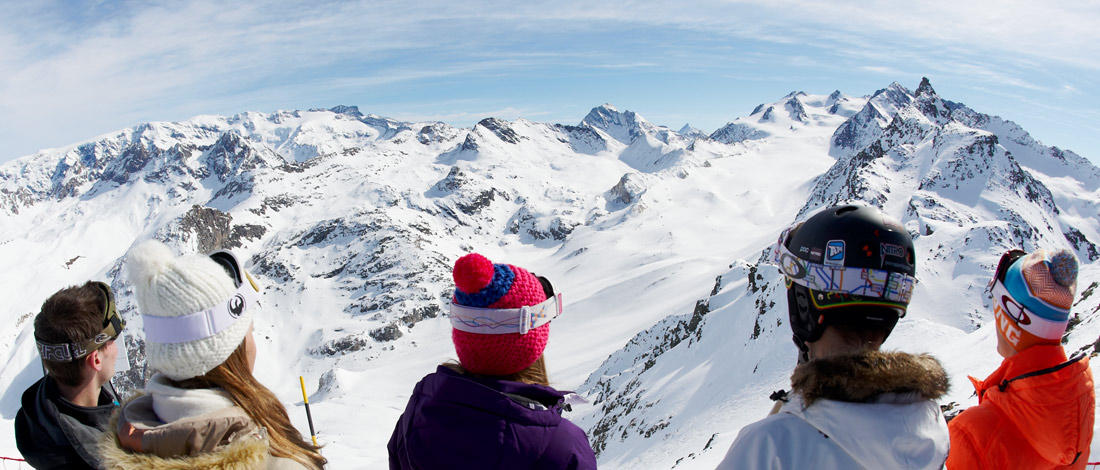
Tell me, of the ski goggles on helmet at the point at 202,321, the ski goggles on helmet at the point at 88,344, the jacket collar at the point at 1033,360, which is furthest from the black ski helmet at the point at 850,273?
the ski goggles on helmet at the point at 88,344

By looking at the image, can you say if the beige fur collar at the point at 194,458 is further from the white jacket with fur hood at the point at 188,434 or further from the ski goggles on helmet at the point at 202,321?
the ski goggles on helmet at the point at 202,321

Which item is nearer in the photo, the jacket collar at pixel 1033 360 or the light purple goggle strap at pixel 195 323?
the light purple goggle strap at pixel 195 323

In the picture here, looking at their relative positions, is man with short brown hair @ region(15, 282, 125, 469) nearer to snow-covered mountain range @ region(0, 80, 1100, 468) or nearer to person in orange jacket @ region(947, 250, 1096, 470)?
snow-covered mountain range @ region(0, 80, 1100, 468)

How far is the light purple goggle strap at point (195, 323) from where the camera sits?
10.1 feet

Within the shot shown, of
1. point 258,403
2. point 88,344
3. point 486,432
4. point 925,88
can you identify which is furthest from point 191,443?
point 925,88

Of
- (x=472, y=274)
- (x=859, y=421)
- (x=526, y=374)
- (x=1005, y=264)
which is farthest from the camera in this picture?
(x=1005, y=264)

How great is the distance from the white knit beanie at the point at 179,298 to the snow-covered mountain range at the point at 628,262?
2.33 meters

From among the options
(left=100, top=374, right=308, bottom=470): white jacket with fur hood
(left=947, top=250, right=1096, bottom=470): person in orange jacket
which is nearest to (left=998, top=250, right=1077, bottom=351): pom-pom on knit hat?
(left=947, top=250, right=1096, bottom=470): person in orange jacket

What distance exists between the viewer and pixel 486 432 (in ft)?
9.80

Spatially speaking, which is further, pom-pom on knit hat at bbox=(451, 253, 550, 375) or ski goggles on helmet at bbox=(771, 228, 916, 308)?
pom-pom on knit hat at bbox=(451, 253, 550, 375)

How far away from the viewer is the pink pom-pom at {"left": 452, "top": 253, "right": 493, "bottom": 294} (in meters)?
3.35

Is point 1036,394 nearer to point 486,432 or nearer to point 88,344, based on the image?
point 486,432

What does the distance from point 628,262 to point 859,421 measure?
347 feet

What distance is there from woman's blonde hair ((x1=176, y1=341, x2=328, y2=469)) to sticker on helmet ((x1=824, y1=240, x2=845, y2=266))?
11.1 feet
